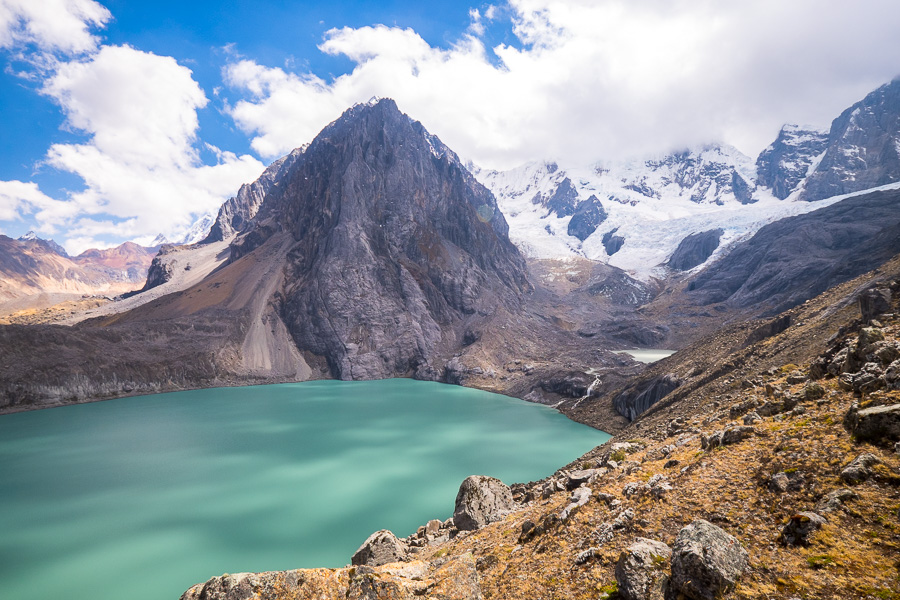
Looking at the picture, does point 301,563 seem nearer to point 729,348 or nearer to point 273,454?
point 273,454

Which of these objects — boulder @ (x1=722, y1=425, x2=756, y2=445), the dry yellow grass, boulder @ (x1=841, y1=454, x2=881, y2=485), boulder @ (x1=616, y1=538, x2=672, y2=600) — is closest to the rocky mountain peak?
boulder @ (x1=722, y1=425, x2=756, y2=445)

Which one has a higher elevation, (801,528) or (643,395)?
(801,528)

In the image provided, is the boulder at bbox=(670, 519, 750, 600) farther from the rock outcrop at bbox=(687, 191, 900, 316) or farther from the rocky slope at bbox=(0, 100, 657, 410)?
the rock outcrop at bbox=(687, 191, 900, 316)

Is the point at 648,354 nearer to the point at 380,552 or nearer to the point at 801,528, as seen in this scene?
the point at 380,552

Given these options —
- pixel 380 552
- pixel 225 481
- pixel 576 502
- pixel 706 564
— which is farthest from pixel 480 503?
pixel 225 481

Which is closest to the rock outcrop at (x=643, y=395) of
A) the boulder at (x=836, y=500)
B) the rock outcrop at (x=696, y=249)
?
the boulder at (x=836, y=500)

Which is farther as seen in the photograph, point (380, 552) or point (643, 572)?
point (380, 552)

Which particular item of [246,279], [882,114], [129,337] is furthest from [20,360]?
[882,114]
